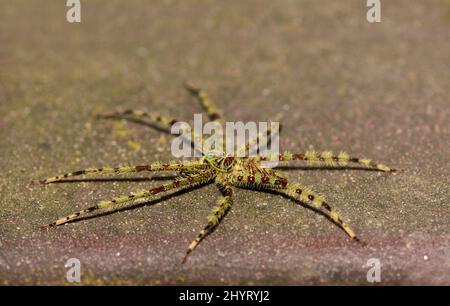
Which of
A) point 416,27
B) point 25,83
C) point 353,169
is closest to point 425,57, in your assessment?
point 416,27

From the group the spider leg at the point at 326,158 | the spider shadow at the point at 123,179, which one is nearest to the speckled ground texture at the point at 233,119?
the spider shadow at the point at 123,179

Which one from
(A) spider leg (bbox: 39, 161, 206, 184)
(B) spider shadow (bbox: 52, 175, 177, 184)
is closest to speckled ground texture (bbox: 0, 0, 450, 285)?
(B) spider shadow (bbox: 52, 175, 177, 184)

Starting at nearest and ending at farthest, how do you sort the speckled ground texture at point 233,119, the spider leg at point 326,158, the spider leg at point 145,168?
the speckled ground texture at point 233,119, the spider leg at point 145,168, the spider leg at point 326,158
